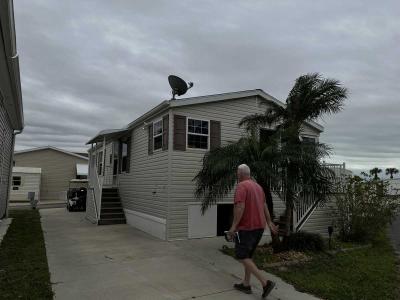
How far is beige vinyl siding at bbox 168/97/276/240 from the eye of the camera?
9.77 metres

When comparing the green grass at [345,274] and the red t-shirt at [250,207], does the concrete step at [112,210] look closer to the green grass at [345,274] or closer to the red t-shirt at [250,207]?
the green grass at [345,274]

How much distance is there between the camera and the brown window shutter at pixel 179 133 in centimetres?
1000

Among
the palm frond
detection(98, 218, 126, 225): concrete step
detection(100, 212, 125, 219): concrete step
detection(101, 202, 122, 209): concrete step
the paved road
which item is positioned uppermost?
the palm frond

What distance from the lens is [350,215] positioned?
33.2 ft

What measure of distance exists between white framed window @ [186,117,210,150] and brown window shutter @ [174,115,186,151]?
0.49 ft

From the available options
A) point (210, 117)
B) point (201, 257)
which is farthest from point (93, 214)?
point (201, 257)

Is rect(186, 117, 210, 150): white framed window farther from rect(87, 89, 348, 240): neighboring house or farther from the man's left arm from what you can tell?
the man's left arm

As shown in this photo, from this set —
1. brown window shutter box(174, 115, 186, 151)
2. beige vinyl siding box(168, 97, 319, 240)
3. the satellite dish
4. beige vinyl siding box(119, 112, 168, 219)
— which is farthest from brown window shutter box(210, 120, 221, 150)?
beige vinyl siding box(119, 112, 168, 219)

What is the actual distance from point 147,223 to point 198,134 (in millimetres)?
3156

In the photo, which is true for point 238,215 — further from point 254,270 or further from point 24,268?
point 24,268

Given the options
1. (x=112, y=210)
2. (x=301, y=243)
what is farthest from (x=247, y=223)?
(x=112, y=210)

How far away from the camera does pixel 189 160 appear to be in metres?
10.2

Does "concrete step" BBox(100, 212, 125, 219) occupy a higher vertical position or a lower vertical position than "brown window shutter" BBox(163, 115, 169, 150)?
lower

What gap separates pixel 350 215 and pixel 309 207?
1214 mm
